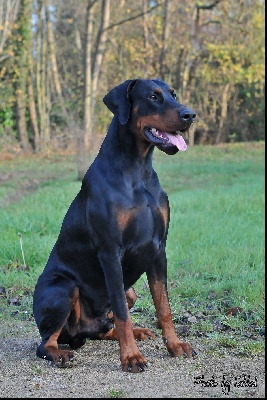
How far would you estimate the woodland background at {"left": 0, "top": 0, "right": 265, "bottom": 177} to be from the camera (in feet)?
72.6

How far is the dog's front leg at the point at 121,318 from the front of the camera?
414 centimetres

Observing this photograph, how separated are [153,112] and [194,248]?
399 centimetres

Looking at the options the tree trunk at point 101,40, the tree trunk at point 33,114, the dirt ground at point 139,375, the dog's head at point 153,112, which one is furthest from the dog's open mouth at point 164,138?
the tree trunk at point 33,114

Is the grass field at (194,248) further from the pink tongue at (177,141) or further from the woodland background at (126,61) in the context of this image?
the woodland background at (126,61)

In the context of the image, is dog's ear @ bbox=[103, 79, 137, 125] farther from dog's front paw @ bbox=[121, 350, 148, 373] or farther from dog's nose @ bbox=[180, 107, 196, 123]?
dog's front paw @ bbox=[121, 350, 148, 373]

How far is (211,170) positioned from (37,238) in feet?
34.6

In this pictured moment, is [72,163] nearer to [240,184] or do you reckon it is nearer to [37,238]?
[240,184]

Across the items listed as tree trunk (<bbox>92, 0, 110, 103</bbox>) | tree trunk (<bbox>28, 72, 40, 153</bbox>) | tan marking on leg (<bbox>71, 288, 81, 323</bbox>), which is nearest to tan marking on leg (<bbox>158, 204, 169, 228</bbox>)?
tan marking on leg (<bbox>71, 288, 81, 323</bbox>)

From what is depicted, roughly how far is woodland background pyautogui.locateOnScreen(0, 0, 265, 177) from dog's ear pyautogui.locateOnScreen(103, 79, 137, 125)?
49.4ft

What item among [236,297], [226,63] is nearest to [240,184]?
[236,297]

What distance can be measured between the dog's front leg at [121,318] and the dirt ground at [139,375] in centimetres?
7

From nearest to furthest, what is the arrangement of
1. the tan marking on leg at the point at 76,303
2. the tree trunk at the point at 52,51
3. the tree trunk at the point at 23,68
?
1. the tan marking on leg at the point at 76,303
2. the tree trunk at the point at 23,68
3. the tree trunk at the point at 52,51

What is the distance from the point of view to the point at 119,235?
13.9 ft

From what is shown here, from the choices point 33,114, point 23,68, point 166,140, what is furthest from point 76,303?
point 33,114
